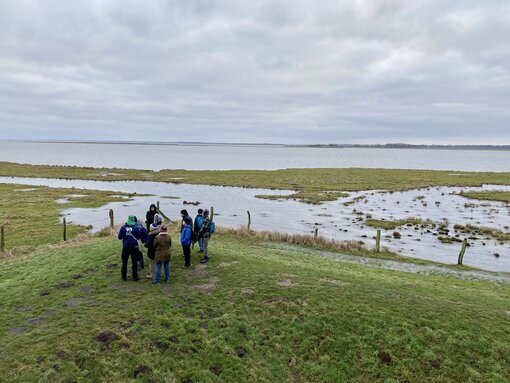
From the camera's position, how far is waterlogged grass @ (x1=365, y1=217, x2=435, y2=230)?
4672 cm

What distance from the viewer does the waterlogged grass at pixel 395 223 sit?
4672cm

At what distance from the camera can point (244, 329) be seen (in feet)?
45.5

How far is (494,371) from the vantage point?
40.0 ft

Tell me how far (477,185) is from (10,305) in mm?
101952

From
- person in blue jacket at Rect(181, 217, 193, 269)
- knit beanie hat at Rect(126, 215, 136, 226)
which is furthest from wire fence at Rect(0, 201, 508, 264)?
knit beanie hat at Rect(126, 215, 136, 226)

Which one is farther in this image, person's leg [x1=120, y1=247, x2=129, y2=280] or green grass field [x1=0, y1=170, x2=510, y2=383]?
person's leg [x1=120, y1=247, x2=129, y2=280]

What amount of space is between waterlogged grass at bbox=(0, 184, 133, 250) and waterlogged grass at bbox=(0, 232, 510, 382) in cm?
1988

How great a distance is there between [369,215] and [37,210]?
4500 centimetres

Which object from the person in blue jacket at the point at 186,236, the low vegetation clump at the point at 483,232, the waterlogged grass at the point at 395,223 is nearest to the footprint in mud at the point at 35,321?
the person in blue jacket at the point at 186,236

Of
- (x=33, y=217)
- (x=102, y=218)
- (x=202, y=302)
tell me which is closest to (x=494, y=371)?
(x=202, y=302)

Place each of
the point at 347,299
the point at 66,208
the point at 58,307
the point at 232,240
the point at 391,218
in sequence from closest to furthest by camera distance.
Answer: the point at 58,307 → the point at 347,299 → the point at 232,240 → the point at 391,218 → the point at 66,208

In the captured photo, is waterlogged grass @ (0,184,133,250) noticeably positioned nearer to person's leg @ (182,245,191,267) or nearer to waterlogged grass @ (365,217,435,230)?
person's leg @ (182,245,191,267)

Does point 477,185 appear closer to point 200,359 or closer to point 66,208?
point 66,208

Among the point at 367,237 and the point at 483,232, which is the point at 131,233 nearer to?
the point at 367,237
